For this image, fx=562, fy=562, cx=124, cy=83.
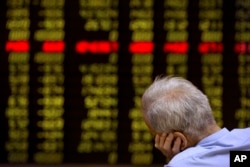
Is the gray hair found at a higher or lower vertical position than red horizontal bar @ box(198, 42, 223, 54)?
lower

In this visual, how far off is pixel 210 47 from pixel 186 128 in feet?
4.17

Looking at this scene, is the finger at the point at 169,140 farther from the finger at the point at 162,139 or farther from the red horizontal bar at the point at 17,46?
the red horizontal bar at the point at 17,46

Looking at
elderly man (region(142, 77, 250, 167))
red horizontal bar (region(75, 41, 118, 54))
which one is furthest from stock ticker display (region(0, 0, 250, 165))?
elderly man (region(142, 77, 250, 167))

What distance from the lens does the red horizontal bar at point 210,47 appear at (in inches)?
89.0

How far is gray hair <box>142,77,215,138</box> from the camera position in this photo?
104cm

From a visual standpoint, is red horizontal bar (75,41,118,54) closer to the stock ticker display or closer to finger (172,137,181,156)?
the stock ticker display

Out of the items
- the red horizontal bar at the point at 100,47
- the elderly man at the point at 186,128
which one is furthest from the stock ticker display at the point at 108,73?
the elderly man at the point at 186,128

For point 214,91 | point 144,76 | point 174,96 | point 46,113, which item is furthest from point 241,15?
point 174,96

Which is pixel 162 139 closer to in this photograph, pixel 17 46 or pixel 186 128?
pixel 186 128

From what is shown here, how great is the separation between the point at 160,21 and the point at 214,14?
220 mm

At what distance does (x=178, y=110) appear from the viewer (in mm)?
1033

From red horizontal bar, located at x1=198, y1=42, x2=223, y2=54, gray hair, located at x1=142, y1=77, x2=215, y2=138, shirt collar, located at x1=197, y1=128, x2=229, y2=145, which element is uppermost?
red horizontal bar, located at x1=198, y1=42, x2=223, y2=54

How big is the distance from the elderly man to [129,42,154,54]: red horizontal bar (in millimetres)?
1182

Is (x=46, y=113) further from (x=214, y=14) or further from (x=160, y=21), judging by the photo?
(x=214, y=14)
